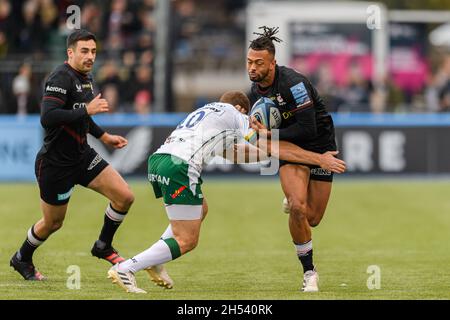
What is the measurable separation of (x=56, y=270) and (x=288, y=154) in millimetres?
3000

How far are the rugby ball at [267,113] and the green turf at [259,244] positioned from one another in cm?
154

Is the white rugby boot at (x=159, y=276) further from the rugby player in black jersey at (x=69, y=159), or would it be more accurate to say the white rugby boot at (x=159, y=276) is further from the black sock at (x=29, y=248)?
the black sock at (x=29, y=248)

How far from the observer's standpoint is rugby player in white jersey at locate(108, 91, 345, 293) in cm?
979

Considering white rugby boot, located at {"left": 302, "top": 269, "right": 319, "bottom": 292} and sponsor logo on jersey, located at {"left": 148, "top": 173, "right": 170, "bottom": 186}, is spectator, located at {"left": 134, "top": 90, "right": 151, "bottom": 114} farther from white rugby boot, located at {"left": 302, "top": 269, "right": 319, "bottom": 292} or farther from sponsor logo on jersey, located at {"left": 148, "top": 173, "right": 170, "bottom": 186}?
sponsor logo on jersey, located at {"left": 148, "top": 173, "right": 170, "bottom": 186}

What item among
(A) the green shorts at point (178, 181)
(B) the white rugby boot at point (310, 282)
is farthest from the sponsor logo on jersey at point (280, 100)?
(B) the white rugby boot at point (310, 282)

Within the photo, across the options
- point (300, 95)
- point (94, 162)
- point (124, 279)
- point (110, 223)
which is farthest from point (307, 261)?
point (94, 162)

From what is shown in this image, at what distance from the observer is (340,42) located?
32.8 m

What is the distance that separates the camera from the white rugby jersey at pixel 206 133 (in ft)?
32.5

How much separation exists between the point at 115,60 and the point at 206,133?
16915 mm

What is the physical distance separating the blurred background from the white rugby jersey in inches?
284

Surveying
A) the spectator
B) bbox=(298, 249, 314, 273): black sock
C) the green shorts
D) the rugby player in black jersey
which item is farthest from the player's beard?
the spectator

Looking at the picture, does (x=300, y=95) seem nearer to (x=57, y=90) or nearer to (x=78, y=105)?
(x=78, y=105)

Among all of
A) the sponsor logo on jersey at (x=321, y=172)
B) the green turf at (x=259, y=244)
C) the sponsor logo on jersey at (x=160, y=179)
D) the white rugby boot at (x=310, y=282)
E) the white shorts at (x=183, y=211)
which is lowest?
the green turf at (x=259, y=244)

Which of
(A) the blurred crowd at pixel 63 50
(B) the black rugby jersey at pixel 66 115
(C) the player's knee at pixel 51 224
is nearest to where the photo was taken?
(B) the black rugby jersey at pixel 66 115
